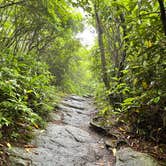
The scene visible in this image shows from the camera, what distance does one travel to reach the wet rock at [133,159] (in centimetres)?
351

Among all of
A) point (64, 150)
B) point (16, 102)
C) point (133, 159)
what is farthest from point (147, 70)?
point (16, 102)

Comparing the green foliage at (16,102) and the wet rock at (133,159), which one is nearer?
the wet rock at (133,159)

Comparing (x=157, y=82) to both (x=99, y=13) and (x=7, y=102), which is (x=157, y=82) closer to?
(x=7, y=102)

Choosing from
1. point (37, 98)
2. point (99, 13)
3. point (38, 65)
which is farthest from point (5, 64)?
point (99, 13)

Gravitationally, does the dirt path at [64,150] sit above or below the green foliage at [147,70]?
below

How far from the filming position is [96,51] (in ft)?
39.9

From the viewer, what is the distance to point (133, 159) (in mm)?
3672

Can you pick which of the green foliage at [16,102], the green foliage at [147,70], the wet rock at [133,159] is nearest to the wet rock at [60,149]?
the green foliage at [16,102]

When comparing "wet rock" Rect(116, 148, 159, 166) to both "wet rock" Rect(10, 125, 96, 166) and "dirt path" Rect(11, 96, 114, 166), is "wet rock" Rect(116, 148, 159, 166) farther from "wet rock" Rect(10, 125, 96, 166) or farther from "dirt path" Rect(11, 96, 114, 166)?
"wet rock" Rect(10, 125, 96, 166)

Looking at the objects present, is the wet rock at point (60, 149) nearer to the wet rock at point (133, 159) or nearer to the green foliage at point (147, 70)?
the wet rock at point (133, 159)

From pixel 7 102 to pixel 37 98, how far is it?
1861mm

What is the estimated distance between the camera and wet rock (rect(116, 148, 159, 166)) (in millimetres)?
3513

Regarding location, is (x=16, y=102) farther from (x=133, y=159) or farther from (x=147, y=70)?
(x=147, y=70)

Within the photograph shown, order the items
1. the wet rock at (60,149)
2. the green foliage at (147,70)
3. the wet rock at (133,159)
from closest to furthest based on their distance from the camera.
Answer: the wet rock at (133,159) < the wet rock at (60,149) < the green foliage at (147,70)
